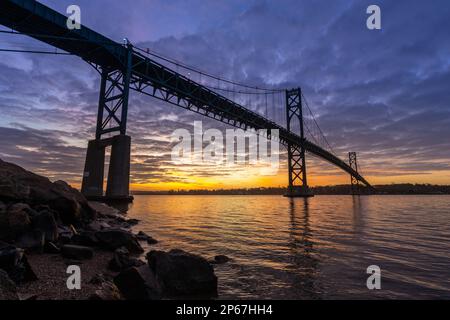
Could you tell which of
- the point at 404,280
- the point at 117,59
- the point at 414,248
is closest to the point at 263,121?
the point at 117,59

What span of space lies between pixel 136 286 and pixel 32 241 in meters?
3.67

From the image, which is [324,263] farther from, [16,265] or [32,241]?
[32,241]

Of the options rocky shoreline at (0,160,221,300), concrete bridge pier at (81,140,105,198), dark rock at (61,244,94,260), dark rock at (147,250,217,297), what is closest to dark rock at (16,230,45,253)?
rocky shoreline at (0,160,221,300)

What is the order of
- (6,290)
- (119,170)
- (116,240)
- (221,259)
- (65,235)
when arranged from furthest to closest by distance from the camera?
1. (119,170)
2. (116,240)
3. (221,259)
4. (65,235)
5. (6,290)

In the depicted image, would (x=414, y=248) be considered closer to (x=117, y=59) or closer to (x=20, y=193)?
(x=20, y=193)

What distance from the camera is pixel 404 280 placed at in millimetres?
6602

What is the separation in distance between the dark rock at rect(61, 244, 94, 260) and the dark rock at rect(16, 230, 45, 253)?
0.53 m

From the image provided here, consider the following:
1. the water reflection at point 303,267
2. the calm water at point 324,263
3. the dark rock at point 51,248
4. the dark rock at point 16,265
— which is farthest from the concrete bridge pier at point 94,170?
the dark rock at point 16,265

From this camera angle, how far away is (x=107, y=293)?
4539 mm

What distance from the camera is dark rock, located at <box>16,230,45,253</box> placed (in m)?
6.67

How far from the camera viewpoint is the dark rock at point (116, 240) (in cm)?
844

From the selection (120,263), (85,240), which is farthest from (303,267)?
(85,240)

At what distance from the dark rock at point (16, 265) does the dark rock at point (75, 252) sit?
2038 mm

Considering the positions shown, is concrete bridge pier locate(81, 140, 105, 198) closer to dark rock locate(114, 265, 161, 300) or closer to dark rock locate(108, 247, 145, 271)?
dark rock locate(108, 247, 145, 271)
